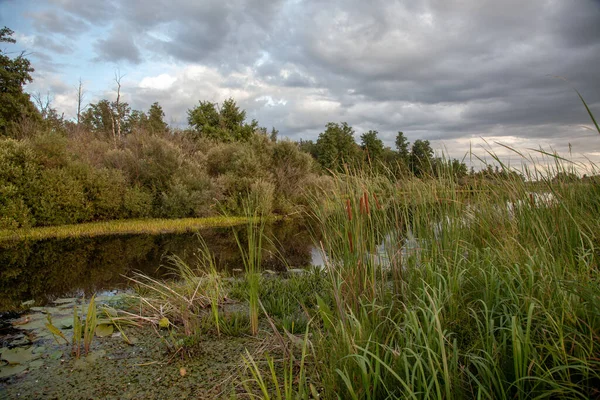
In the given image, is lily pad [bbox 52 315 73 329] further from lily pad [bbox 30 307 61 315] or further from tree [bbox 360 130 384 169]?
tree [bbox 360 130 384 169]

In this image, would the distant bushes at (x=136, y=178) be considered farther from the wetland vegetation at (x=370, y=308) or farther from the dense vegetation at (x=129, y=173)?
the wetland vegetation at (x=370, y=308)

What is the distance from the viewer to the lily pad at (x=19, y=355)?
332 centimetres

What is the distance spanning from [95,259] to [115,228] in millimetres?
4445

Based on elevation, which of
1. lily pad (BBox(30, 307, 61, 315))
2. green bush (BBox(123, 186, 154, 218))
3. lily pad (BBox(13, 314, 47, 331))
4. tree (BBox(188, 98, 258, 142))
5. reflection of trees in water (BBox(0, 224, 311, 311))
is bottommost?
reflection of trees in water (BBox(0, 224, 311, 311))

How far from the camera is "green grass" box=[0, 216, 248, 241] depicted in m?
11.8

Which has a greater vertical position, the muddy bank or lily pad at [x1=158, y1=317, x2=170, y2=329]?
lily pad at [x1=158, y1=317, x2=170, y2=329]

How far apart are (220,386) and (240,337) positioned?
85 cm

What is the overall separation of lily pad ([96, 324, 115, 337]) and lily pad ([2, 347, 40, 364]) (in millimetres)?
544

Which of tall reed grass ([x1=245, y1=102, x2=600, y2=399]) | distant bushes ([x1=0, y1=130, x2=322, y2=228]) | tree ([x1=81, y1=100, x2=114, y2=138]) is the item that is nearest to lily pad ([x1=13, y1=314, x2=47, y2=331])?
tall reed grass ([x1=245, y1=102, x2=600, y2=399])

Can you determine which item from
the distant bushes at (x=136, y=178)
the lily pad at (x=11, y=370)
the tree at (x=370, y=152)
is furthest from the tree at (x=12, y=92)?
the lily pad at (x=11, y=370)

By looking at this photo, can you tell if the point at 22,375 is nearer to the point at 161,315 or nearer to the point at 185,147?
the point at 161,315

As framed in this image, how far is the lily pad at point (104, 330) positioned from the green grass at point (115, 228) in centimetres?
703

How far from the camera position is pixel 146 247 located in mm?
10867

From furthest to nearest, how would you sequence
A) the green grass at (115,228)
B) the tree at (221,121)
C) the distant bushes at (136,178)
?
the tree at (221,121), the distant bushes at (136,178), the green grass at (115,228)
